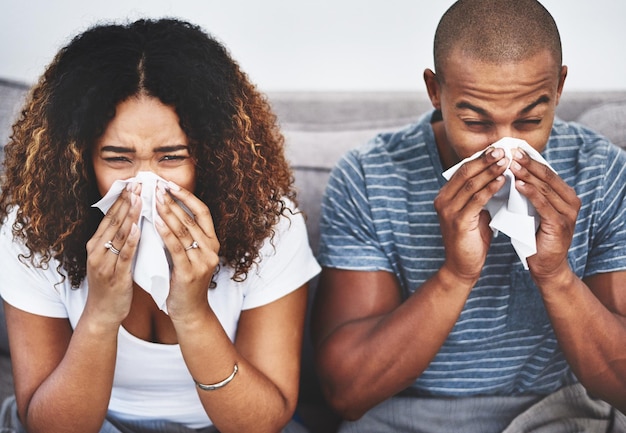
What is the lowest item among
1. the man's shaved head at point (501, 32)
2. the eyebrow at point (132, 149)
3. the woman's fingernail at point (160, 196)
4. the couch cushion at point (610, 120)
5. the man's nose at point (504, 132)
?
the couch cushion at point (610, 120)

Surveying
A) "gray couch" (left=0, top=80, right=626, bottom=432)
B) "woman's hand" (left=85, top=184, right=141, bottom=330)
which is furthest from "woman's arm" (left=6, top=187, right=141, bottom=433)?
"gray couch" (left=0, top=80, right=626, bottom=432)

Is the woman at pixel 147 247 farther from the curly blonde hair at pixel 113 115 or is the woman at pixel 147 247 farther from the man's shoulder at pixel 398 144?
the man's shoulder at pixel 398 144

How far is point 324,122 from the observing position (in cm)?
165

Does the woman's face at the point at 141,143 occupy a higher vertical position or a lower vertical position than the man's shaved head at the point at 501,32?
lower

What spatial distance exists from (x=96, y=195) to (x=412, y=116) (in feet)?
2.55

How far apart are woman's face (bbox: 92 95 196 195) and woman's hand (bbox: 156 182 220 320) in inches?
1.5

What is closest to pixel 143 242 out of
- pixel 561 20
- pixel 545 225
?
pixel 545 225

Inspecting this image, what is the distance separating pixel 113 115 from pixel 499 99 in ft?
1.77

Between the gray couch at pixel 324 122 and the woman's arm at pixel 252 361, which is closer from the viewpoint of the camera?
the woman's arm at pixel 252 361

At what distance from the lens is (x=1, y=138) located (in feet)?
4.96

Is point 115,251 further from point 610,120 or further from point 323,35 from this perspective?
point 610,120

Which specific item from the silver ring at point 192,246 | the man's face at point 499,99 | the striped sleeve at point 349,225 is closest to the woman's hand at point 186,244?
the silver ring at point 192,246

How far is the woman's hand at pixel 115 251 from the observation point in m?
1.01

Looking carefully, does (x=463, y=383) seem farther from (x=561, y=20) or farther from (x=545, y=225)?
(x=561, y=20)
